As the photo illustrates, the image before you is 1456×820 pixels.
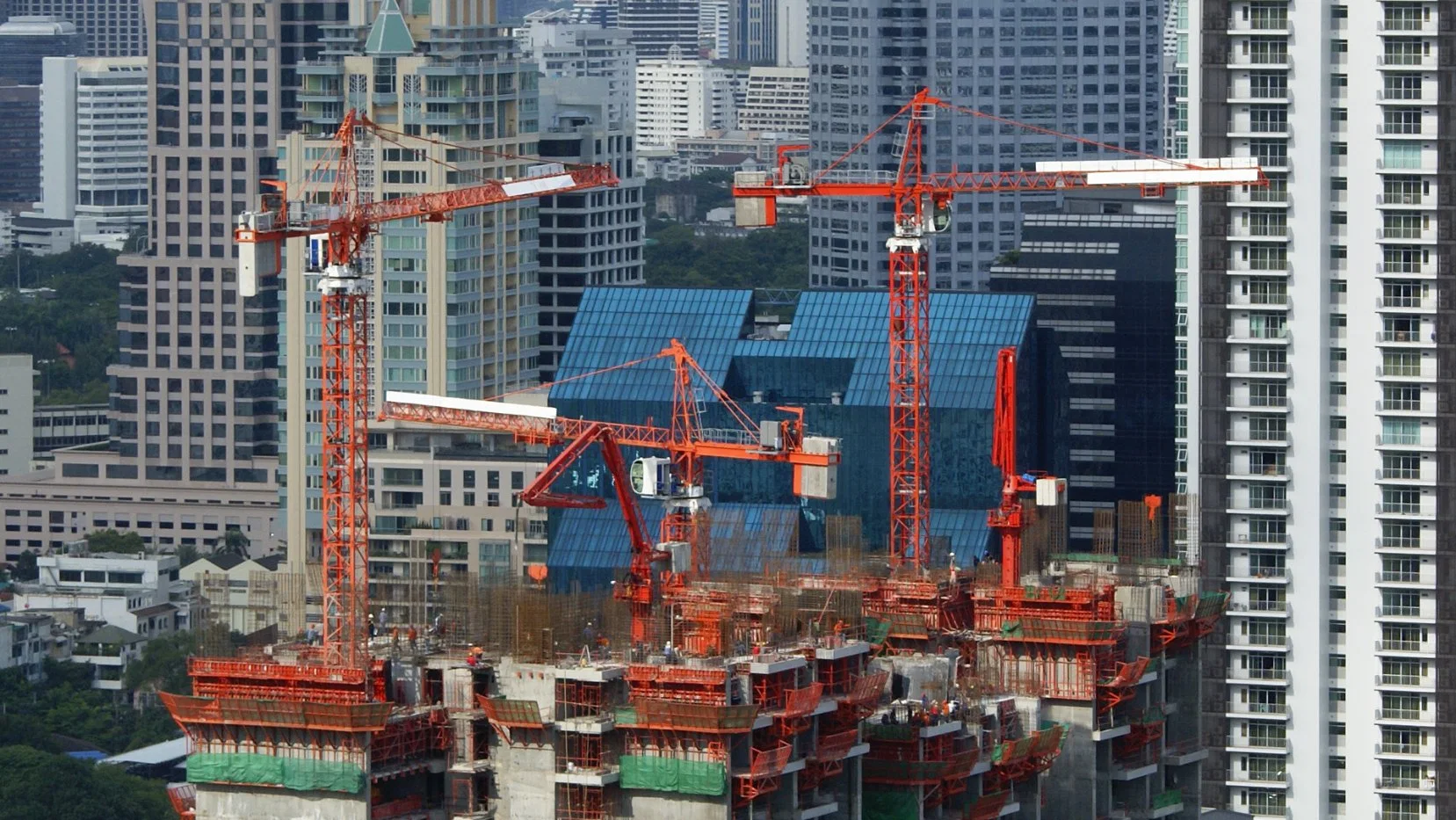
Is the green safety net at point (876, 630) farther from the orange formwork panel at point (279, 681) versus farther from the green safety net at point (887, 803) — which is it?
the orange formwork panel at point (279, 681)

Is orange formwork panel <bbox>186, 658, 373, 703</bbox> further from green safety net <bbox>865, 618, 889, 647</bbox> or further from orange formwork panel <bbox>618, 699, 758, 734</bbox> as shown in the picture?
green safety net <bbox>865, 618, 889, 647</bbox>

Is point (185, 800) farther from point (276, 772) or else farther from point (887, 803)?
point (887, 803)

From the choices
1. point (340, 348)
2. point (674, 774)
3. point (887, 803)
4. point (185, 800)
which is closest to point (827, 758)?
point (887, 803)

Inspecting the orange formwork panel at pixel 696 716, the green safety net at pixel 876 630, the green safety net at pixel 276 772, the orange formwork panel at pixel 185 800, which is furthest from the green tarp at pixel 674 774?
the green safety net at pixel 876 630

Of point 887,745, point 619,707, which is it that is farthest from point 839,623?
point 619,707

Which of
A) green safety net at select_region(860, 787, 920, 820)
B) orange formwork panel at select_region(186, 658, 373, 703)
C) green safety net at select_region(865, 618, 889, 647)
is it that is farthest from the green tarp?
green safety net at select_region(865, 618, 889, 647)

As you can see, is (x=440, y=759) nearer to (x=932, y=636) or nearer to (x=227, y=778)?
(x=227, y=778)
